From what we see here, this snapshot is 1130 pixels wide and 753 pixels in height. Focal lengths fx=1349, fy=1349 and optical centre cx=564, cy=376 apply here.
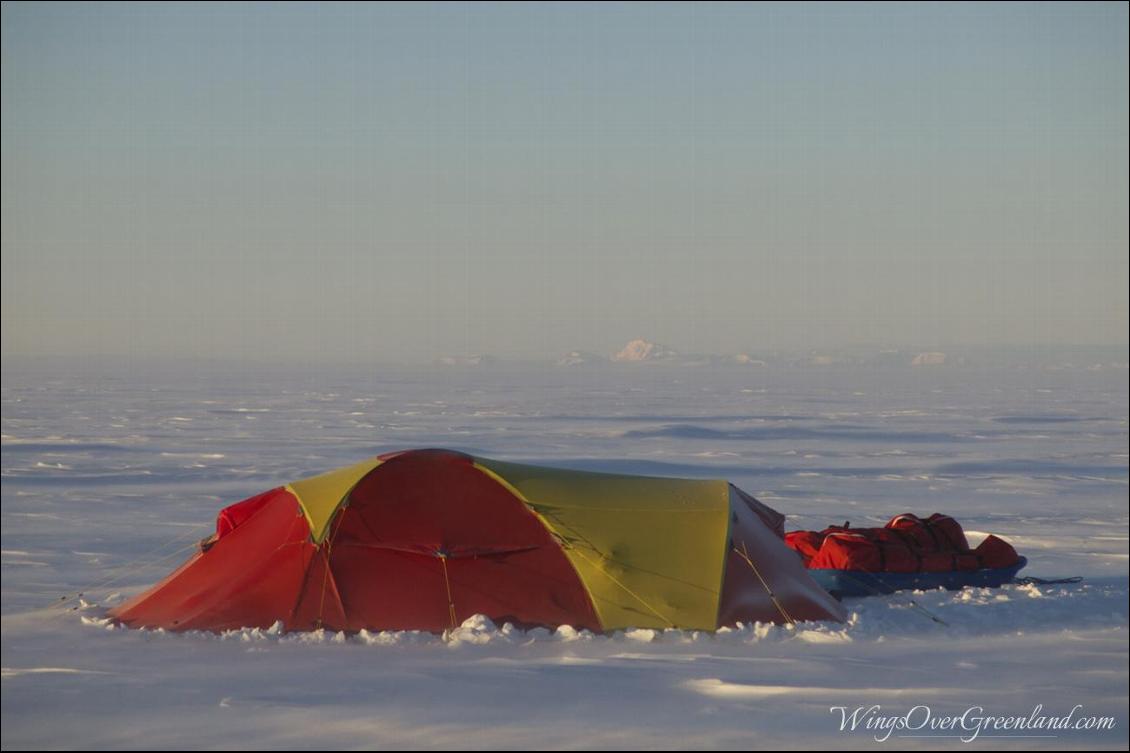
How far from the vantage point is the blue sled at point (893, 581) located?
941cm

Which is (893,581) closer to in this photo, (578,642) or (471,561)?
(578,642)

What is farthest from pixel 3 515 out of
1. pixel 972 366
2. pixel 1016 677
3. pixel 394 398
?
pixel 972 366

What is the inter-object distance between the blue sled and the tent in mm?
787

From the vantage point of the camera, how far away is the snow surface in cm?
607

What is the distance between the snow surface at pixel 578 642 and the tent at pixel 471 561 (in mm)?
215

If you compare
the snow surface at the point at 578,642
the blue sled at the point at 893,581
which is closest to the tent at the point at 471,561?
the snow surface at the point at 578,642

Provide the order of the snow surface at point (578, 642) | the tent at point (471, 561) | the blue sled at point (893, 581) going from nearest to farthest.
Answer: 1. the snow surface at point (578, 642)
2. the tent at point (471, 561)
3. the blue sled at point (893, 581)

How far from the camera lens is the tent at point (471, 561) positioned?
8055 millimetres

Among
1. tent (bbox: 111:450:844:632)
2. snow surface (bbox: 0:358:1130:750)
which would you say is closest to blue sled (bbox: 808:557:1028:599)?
snow surface (bbox: 0:358:1130:750)

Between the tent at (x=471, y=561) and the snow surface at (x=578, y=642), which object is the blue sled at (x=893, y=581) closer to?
the snow surface at (x=578, y=642)

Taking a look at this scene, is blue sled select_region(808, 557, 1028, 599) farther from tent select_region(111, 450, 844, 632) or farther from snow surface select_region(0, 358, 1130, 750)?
tent select_region(111, 450, 844, 632)

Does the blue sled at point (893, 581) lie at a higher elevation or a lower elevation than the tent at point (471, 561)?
lower

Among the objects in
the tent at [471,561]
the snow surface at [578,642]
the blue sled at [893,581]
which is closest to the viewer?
the snow surface at [578,642]

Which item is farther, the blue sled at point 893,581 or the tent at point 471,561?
the blue sled at point 893,581
